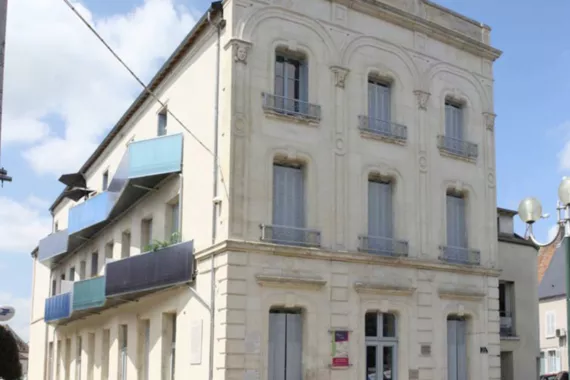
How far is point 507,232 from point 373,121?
9922mm

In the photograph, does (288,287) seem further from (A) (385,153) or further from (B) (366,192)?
(A) (385,153)

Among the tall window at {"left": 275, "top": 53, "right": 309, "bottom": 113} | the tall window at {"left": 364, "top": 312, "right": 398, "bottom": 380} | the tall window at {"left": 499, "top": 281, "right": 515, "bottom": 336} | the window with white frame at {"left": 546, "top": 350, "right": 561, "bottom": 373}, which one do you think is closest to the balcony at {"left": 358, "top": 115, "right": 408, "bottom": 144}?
the tall window at {"left": 275, "top": 53, "right": 309, "bottom": 113}

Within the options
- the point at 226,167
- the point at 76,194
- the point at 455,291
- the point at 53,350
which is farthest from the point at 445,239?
the point at 53,350

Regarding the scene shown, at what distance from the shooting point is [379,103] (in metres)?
23.2

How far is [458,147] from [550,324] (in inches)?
1225

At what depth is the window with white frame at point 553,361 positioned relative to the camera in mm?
50250

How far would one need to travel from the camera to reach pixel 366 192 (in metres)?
22.0

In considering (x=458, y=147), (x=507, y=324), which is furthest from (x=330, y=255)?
(x=507, y=324)

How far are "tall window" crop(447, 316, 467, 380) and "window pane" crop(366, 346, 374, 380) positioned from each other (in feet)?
9.74

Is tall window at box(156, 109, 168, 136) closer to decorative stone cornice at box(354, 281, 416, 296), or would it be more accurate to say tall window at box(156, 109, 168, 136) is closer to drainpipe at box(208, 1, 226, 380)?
drainpipe at box(208, 1, 226, 380)

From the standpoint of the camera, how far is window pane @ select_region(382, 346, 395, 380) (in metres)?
21.7

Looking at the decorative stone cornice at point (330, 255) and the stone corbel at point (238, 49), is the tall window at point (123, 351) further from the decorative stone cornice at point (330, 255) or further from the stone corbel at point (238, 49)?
the stone corbel at point (238, 49)

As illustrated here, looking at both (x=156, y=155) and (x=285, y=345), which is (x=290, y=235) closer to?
(x=285, y=345)

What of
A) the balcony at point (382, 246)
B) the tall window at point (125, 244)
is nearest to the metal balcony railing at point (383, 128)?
the balcony at point (382, 246)
